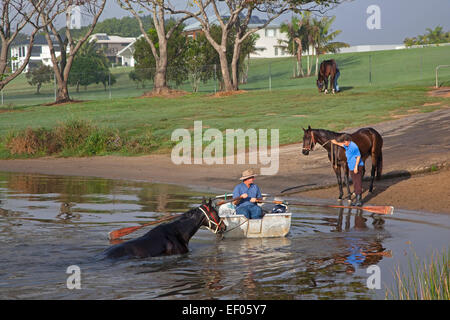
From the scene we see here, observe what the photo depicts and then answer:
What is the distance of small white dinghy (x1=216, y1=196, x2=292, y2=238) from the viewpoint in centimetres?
1347

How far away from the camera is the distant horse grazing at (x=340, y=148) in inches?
688

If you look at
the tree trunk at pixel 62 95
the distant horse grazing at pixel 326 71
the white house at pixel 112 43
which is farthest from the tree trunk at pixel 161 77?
the white house at pixel 112 43

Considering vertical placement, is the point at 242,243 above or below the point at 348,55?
below

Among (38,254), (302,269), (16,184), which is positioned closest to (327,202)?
(302,269)

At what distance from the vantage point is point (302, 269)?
11.4 meters

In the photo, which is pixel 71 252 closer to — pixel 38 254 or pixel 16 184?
pixel 38 254

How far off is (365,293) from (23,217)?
384 inches

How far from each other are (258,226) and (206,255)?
1666 millimetres

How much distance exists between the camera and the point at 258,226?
45.2 feet

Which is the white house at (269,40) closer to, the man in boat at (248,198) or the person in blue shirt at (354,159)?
the person in blue shirt at (354,159)

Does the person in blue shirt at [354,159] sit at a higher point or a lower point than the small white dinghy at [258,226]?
higher

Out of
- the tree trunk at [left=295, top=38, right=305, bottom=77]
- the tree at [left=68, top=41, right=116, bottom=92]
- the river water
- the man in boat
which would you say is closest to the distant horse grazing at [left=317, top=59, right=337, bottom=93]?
the river water

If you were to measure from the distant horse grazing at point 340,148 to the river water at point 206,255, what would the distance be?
1.29 metres

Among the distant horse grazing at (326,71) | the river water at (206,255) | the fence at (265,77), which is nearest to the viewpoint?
the river water at (206,255)
